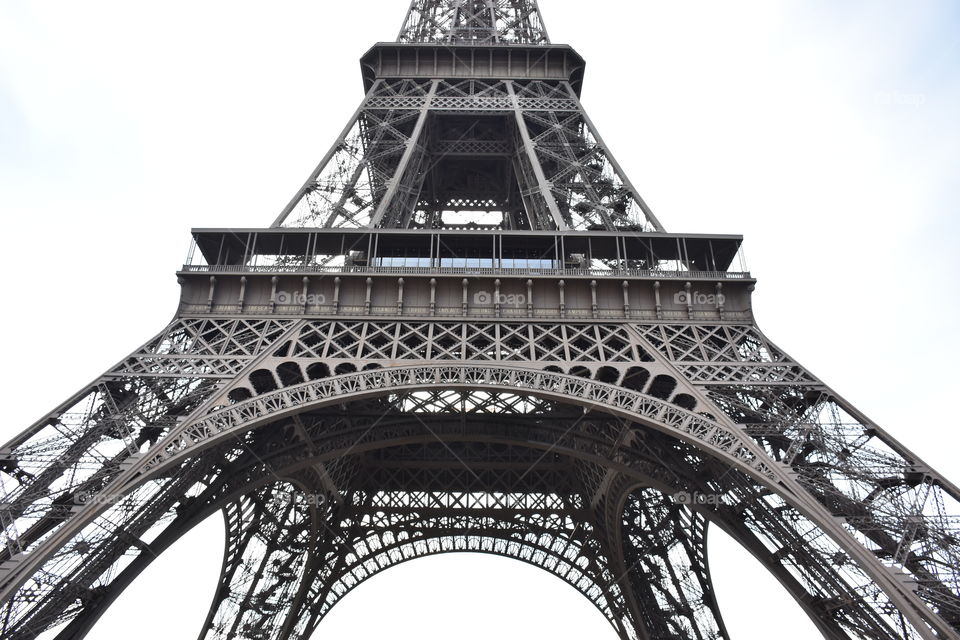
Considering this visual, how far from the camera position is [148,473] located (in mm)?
16375

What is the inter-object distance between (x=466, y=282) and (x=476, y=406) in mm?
4203

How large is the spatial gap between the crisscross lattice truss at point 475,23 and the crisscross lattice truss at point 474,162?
12.7ft

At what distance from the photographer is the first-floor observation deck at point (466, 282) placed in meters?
21.2

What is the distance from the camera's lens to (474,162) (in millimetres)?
34281

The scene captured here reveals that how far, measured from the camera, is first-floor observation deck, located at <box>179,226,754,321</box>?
837 inches

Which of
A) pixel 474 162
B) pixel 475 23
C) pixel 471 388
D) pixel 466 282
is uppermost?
pixel 475 23

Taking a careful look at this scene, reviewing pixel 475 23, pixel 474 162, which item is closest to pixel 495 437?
pixel 474 162

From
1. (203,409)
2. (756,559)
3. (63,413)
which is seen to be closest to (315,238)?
(203,409)

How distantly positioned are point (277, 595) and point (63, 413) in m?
18.1

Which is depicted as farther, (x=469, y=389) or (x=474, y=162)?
(x=474, y=162)

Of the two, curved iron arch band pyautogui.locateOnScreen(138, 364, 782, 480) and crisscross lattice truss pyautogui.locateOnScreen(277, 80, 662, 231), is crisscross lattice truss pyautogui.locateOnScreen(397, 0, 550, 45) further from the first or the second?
curved iron arch band pyautogui.locateOnScreen(138, 364, 782, 480)

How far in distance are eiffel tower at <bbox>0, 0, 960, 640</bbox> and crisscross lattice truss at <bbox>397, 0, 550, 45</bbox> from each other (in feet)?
9.41

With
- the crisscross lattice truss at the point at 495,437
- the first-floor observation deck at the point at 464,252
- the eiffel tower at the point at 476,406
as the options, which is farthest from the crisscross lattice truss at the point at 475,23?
the crisscross lattice truss at the point at 495,437

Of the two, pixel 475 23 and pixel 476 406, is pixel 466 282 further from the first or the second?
pixel 475 23
